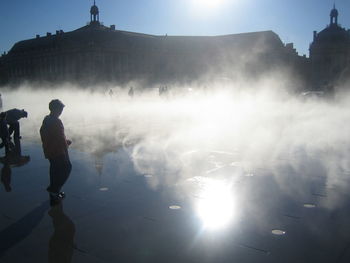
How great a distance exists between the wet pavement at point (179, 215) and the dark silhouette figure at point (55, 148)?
303 mm

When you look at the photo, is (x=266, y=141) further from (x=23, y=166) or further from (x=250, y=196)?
(x=23, y=166)

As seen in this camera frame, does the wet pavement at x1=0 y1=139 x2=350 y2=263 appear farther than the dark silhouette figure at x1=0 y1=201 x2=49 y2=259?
No

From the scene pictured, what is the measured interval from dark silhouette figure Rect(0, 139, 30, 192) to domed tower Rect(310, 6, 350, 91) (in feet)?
269

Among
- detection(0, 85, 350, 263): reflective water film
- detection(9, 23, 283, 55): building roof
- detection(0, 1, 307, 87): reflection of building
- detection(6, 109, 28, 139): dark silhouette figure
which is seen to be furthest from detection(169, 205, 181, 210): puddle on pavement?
detection(9, 23, 283, 55): building roof

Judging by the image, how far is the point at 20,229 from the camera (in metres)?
4.84

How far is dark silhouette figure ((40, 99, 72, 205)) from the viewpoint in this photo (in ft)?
19.4

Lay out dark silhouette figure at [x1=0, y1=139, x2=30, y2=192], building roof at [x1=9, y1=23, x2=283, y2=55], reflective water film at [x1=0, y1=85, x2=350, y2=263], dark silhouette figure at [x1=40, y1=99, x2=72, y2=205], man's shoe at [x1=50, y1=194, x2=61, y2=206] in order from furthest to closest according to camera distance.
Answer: building roof at [x1=9, y1=23, x2=283, y2=55] < dark silhouette figure at [x1=0, y1=139, x2=30, y2=192] < dark silhouette figure at [x1=40, y1=99, x2=72, y2=205] < man's shoe at [x1=50, y1=194, x2=61, y2=206] < reflective water film at [x1=0, y1=85, x2=350, y2=263]

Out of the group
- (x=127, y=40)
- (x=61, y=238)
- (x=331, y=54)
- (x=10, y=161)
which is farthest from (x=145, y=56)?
(x=61, y=238)

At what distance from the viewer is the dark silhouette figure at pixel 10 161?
24.4 feet

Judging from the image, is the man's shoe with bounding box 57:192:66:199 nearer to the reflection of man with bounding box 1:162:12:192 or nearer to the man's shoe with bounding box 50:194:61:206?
the man's shoe with bounding box 50:194:61:206

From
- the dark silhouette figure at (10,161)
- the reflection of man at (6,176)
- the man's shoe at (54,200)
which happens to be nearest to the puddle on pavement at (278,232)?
the man's shoe at (54,200)

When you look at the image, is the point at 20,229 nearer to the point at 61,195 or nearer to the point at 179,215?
the point at 61,195

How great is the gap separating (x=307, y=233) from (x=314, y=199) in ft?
4.52

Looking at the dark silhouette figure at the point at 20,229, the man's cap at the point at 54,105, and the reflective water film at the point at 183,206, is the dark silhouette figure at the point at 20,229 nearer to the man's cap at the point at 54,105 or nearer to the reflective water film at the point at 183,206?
the reflective water film at the point at 183,206
